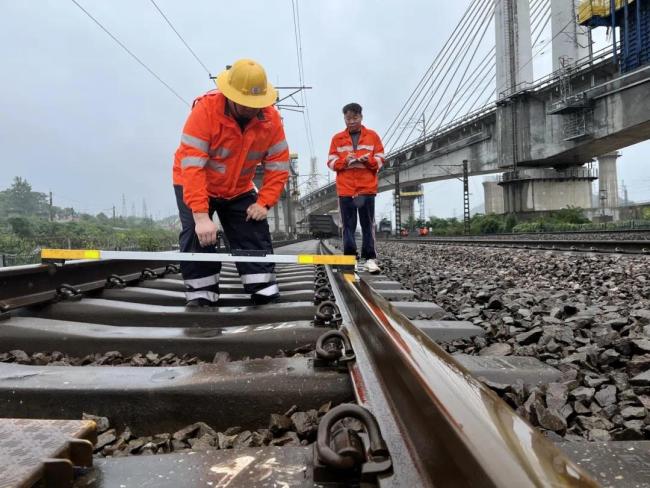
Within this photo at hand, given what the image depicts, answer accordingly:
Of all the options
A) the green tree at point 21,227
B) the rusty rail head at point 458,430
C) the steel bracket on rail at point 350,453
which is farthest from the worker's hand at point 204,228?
the green tree at point 21,227

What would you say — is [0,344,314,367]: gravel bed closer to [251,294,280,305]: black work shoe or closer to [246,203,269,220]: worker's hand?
[251,294,280,305]: black work shoe

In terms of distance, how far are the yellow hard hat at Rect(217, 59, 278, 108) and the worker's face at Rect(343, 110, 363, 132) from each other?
92.8 inches

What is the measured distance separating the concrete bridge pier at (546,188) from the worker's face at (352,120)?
28.7 meters

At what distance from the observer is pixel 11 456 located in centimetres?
91

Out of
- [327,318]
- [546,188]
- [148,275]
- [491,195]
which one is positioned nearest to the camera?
[327,318]

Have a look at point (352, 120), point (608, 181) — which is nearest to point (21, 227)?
point (352, 120)

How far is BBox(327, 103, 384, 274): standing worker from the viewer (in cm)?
537

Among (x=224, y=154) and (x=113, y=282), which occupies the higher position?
(x=224, y=154)

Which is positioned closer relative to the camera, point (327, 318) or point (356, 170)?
point (327, 318)

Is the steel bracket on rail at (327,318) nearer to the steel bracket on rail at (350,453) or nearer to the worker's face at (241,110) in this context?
the steel bracket on rail at (350,453)

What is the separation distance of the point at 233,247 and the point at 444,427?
2854 millimetres

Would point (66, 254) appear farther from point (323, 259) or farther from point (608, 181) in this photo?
point (608, 181)

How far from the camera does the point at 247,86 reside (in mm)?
2908

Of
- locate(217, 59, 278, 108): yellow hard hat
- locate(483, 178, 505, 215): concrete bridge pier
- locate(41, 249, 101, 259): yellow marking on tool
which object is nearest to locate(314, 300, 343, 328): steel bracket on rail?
locate(217, 59, 278, 108): yellow hard hat
